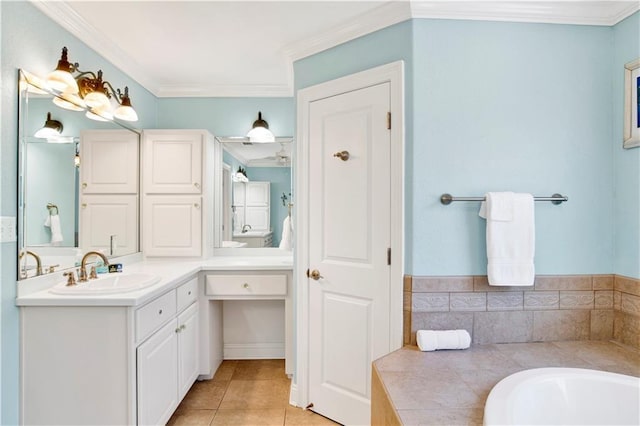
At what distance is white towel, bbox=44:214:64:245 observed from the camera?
182 cm

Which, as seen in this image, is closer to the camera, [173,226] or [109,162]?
[109,162]

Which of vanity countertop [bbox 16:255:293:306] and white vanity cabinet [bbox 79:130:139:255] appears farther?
white vanity cabinet [bbox 79:130:139:255]

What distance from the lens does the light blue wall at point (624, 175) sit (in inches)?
63.5

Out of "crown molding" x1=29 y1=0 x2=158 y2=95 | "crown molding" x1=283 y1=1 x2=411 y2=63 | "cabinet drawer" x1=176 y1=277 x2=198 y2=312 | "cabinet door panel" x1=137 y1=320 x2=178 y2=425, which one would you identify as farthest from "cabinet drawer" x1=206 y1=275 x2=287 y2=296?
"crown molding" x1=29 y1=0 x2=158 y2=95

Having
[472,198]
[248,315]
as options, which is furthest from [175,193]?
[472,198]

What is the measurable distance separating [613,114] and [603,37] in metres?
0.41

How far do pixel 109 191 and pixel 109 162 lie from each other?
21cm

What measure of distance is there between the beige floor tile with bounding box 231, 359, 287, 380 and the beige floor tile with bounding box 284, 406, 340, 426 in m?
0.48

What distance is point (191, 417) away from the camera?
208cm

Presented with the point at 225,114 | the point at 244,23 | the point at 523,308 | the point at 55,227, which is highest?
the point at 244,23

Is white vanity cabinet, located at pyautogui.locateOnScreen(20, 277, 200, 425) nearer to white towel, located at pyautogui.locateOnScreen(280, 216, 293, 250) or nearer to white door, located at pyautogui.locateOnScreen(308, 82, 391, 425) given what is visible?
white door, located at pyautogui.locateOnScreen(308, 82, 391, 425)

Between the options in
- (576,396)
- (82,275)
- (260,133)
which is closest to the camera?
(576,396)

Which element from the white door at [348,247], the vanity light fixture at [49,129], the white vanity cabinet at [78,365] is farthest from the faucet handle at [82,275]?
the white door at [348,247]

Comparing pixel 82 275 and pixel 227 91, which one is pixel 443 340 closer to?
pixel 82 275
